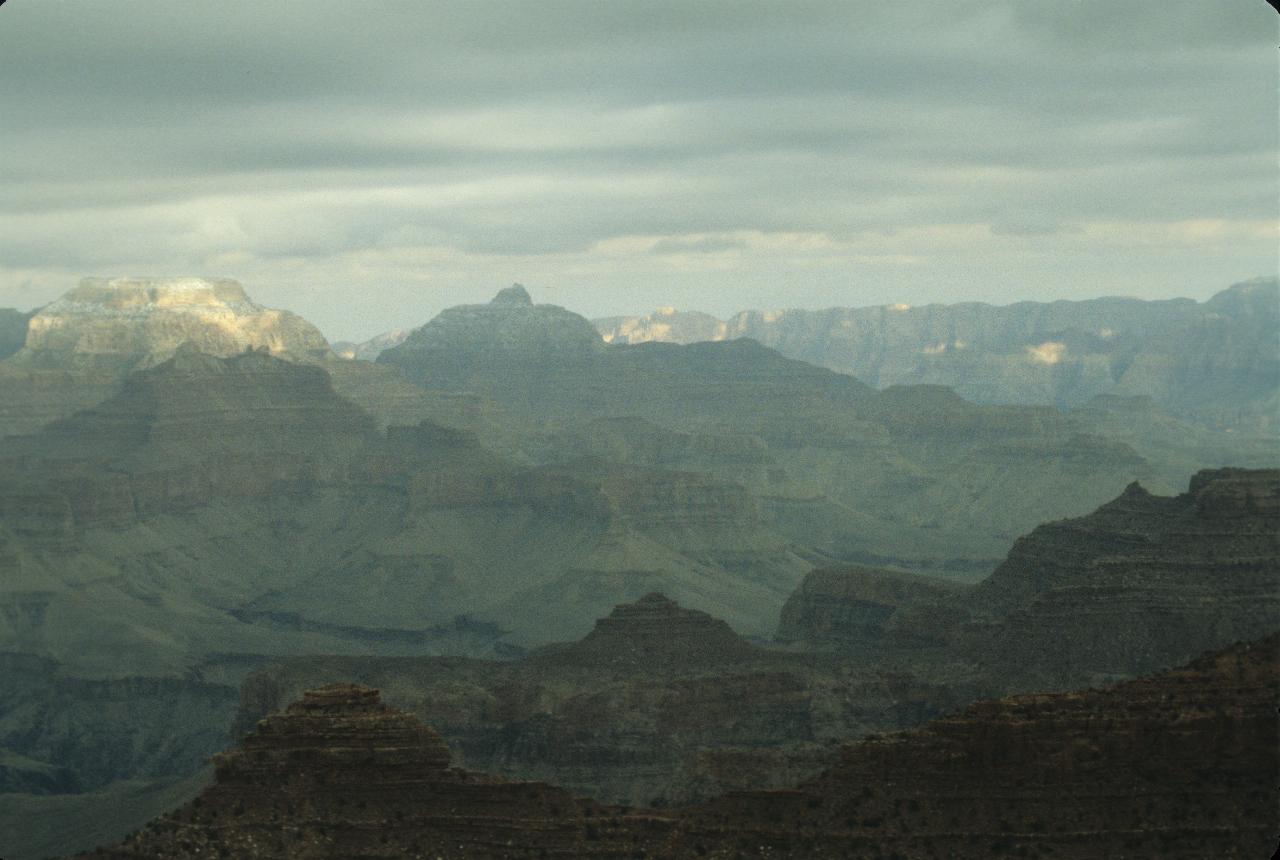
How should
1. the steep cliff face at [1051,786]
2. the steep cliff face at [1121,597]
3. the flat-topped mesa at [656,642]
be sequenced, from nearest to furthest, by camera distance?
the steep cliff face at [1051,786] → the steep cliff face at [1121,597] → the flat-topped mesa at [656,642]

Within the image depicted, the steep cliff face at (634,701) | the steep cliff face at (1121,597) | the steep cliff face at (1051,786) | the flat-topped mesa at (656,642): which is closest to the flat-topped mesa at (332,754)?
the steep cliff face at (1051,786)

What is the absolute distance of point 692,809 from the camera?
250 feet

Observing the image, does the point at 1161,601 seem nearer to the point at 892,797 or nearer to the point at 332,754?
the point at 892,797

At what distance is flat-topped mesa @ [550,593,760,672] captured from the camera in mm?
131000

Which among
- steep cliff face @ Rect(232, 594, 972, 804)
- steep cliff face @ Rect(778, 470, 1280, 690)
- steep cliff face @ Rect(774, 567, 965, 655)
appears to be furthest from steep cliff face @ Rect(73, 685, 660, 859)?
steep cliff face @ Rect(774, 567, 965, 655)

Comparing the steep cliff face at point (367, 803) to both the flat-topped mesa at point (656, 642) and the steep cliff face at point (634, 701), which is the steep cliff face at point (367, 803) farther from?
the flat-topped mesa at point (656, 642)

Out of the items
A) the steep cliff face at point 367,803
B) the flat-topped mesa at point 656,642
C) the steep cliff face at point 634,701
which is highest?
the steep cliff face at point 367,803

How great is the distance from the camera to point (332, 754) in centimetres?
7594

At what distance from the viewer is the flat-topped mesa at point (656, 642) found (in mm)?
131000

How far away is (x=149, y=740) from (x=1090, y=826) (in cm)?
13143

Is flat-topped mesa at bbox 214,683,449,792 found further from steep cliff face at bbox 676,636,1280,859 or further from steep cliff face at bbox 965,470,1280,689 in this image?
steep cliff face at bbox 965,470,1280,689

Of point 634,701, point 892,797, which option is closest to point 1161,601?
point 634,701

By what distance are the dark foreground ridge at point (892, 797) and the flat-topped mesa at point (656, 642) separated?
53165 mm

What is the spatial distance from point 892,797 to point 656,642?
59.5 m
